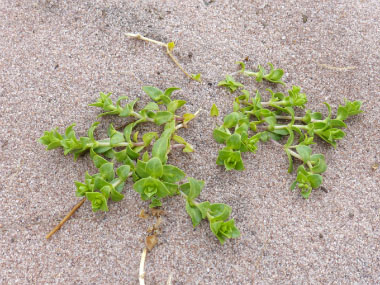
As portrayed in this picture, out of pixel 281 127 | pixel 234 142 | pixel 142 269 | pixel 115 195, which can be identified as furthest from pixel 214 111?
pixel 142 269

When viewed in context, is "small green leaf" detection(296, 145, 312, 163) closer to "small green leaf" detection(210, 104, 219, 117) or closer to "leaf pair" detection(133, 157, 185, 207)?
"small green leaf" detection(210, 104, 219, 117)

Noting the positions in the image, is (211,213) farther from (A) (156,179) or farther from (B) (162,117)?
(B) (162,117)

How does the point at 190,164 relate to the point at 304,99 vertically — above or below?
below

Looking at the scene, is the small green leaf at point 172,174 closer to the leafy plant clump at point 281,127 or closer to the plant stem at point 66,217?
the leafy plant clump at point 281,127

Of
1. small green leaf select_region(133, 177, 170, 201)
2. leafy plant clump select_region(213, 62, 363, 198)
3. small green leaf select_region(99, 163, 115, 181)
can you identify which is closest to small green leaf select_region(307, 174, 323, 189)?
leafy plant clump select_region(213, 62, 363, 198)

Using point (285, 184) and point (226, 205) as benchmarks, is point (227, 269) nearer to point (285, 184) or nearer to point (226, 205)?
point (226, 205)

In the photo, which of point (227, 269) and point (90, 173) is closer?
point (227, 269)

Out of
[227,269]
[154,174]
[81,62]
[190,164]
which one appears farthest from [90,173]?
[227,269]

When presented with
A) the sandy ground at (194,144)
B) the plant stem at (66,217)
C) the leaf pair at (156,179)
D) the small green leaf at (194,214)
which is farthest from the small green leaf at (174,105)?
the plant stem at (66,217)
